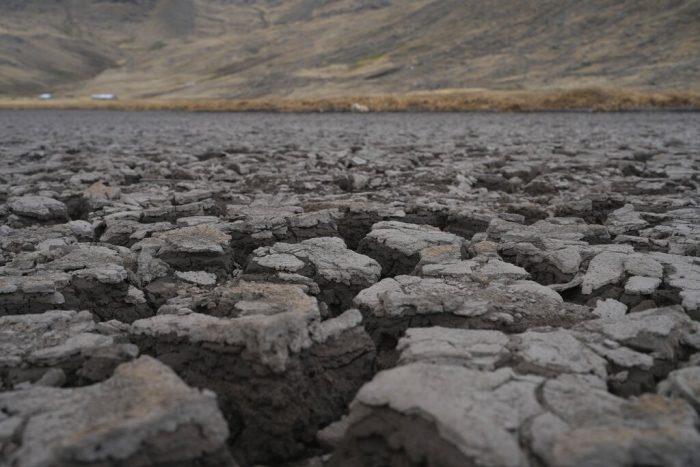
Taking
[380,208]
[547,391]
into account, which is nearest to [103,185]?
[380,208]

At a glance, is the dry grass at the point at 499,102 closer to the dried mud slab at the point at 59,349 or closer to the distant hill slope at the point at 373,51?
the distant hill slope at the point at 373,51

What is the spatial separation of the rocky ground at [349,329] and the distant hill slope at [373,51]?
75.2ft

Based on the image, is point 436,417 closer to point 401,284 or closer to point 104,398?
point 104,398

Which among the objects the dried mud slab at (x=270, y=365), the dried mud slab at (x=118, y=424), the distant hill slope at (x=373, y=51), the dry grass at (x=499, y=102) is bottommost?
the dry grass at (x=499, y=102)

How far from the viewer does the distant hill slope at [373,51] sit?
2852 centimetres

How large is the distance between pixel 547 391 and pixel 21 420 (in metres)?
1.46

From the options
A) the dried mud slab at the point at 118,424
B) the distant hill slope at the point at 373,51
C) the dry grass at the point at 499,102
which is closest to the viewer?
the dried mud slab at the point at 118,424

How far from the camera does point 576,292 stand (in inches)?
98.7

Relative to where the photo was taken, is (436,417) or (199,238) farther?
(199,238)

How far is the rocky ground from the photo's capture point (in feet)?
4.50

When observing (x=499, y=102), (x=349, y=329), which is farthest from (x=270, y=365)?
(x=499, y=102)

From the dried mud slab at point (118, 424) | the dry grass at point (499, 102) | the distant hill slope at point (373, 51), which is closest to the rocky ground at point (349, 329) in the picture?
the dried mud slab at point (118, 424)

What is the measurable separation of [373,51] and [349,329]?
44799mm

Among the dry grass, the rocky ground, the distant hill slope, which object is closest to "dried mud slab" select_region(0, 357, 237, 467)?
the rocky ground
